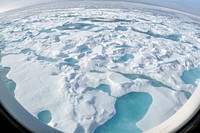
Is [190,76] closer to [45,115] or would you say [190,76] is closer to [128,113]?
[128,113]

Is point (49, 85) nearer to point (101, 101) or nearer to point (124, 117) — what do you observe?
point (101, 101)

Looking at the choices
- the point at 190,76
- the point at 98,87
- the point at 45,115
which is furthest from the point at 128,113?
the point at 190,76

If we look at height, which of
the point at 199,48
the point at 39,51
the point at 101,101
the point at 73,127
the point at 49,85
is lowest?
the point at 199,48

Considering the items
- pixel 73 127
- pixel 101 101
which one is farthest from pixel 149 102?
pixel 73 127

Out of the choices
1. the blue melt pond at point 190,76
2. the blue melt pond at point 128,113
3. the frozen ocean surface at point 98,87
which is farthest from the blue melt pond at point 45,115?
the blue melt pond at point 190,76

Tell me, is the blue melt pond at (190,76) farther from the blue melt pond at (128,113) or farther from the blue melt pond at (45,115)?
the blue melt pond at (45,115)

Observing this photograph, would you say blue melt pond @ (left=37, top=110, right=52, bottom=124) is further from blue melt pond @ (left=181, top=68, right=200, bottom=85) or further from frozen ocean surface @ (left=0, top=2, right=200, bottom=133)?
blue melt pond @ (left=181, top=68, right=200, bottom=85)

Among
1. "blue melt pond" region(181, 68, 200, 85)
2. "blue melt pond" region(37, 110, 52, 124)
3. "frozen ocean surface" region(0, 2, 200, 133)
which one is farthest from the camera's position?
"blue melt pond" region(181, 68, 200, 85)

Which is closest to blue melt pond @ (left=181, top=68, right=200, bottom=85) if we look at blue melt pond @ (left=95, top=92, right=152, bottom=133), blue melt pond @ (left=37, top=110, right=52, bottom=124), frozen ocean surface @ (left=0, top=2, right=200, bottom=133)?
frozen ocean surface @ (left=0, top=2, right=200, bottom=133)
